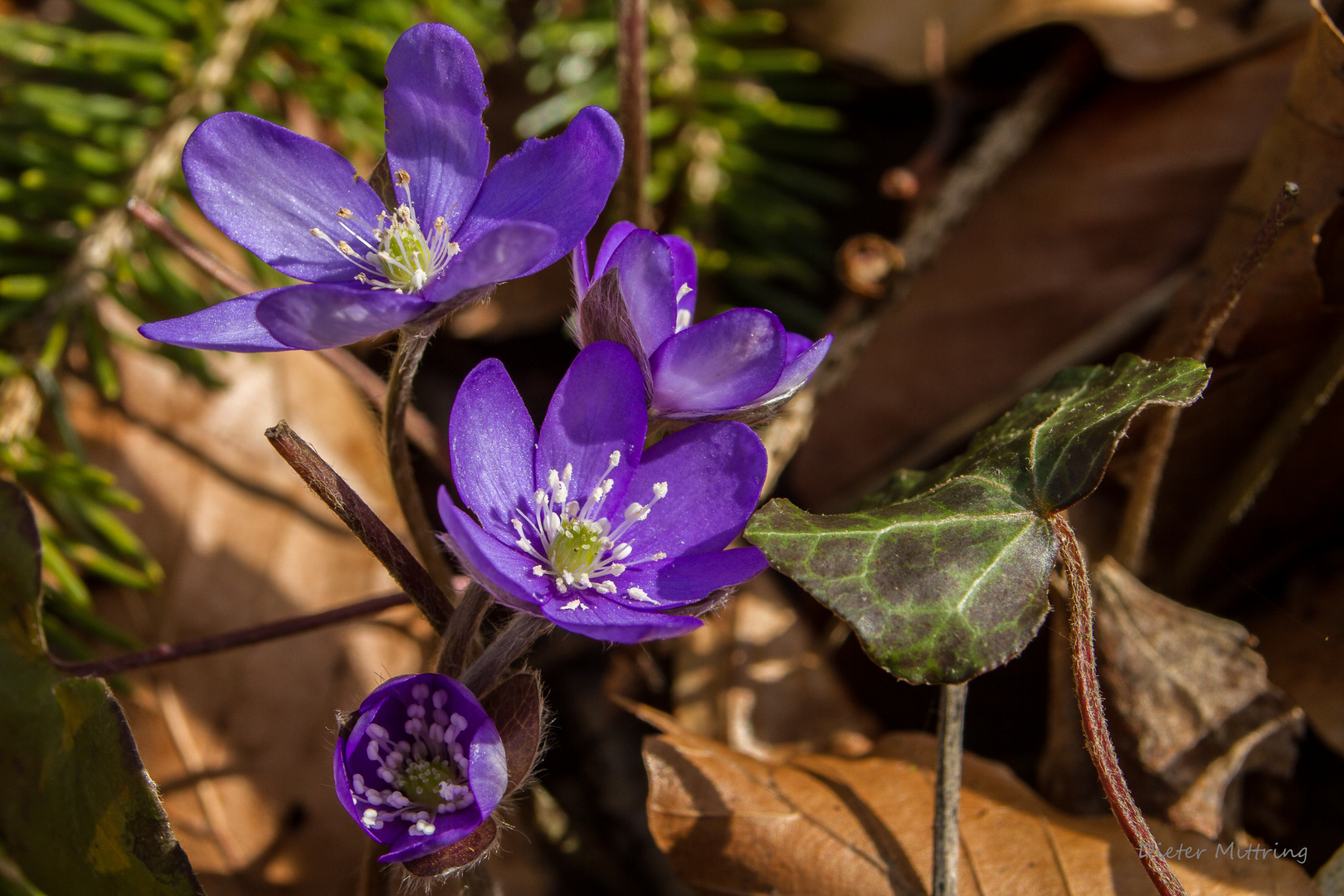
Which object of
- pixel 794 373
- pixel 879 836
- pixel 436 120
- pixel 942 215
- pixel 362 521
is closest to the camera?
pixel 362 521

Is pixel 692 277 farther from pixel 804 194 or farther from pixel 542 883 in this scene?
pixel 804 194

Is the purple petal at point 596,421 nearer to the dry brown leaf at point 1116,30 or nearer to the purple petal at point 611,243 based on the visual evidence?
the purple petal at point 611,243

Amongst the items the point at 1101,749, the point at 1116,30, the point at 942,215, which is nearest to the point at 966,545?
the point at 1101,749

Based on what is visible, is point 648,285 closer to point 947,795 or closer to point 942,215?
point 947,795

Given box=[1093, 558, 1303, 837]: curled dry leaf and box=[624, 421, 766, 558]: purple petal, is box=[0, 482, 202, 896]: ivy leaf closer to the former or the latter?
box=[624, 421, 766, 558]: purple petal

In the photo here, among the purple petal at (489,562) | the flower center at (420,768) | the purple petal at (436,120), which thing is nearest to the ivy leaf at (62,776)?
the flower center at (420,768)

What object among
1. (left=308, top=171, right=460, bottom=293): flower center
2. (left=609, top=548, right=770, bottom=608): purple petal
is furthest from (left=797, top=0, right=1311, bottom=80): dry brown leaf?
(left=609, top=548, right=770, bottom=608): purple petal
